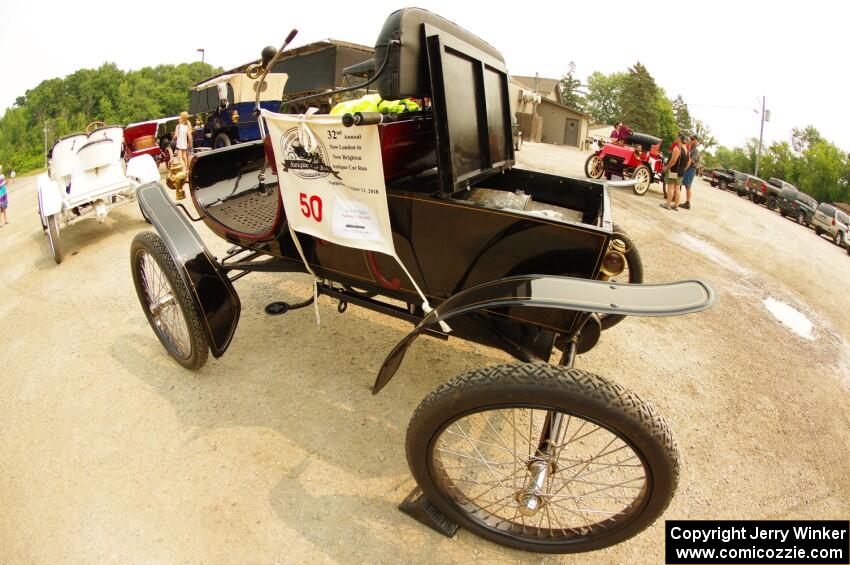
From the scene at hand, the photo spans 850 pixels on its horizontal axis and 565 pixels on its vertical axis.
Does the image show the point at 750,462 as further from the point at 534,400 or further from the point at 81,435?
the point at 81,435

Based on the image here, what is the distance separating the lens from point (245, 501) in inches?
85.9

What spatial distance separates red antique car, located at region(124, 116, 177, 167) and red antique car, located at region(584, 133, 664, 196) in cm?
1195

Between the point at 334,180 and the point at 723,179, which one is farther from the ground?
the point at 334,180

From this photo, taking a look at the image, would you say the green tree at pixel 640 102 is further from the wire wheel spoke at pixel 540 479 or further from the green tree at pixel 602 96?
the wire wheel spoke at pixel 540 479

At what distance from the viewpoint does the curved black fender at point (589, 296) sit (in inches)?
58.3

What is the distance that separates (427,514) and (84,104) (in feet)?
275

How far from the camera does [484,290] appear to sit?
1.79m

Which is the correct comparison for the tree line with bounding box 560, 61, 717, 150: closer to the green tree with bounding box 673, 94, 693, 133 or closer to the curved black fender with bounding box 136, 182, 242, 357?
the green tree with bounding box 673, 94, 693, 133

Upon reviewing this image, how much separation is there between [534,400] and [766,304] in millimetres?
4748

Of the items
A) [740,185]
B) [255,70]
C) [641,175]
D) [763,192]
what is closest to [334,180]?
[255,70]

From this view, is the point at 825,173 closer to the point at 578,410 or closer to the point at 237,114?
the point at 237,114

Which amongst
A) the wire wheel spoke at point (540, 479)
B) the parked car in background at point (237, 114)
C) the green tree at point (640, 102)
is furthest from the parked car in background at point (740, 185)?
the green tree at point (640, 102)

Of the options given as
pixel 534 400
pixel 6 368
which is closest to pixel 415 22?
pixel 534 400

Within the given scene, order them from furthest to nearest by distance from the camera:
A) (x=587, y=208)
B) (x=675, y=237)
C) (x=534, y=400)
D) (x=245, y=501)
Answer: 1. (x=675, y=237)
2. (x=587, y=208)
3. (x=245, y=501)
4. (x=534, y=400)
